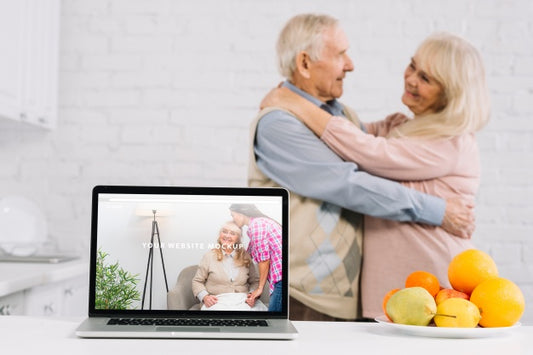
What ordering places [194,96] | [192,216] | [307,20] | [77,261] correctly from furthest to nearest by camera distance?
[194,96] → [77,261] → [307,20] → [192,216]

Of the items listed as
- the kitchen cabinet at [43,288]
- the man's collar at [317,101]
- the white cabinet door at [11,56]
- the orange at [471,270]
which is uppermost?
the white cabinet door at [11,56]

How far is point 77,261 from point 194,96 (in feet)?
2.72

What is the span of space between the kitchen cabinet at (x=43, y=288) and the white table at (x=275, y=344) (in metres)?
0.91

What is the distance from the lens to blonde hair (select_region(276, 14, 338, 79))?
2.20 metres

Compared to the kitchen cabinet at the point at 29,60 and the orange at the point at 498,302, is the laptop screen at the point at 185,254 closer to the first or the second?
the orange at the point at 498,302

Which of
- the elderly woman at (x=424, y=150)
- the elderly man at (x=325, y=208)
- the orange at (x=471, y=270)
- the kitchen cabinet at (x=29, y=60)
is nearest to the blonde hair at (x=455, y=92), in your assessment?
the elderly woman at (x=424, y=150)

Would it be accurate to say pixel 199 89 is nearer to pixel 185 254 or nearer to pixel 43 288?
pixel 43 288

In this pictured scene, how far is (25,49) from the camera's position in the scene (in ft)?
8.56

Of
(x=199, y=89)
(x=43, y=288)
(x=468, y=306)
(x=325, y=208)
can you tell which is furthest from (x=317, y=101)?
(x=468, y=306)

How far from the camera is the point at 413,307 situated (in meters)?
0.98

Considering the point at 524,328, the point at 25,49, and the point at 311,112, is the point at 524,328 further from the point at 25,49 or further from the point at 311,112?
the point at 25,49

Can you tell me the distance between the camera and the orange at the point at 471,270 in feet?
3.37

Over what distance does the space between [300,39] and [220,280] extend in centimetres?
→ 132

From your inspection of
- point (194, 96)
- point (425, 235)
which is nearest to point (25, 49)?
point (194, 96)
